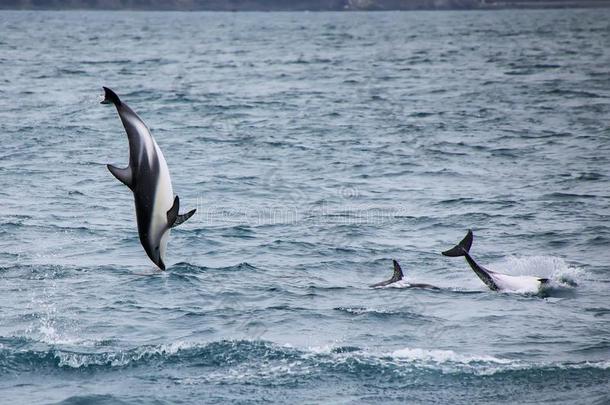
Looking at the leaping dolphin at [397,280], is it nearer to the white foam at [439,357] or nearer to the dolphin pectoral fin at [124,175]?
the white foam at [439,357]

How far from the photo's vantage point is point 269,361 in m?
17.1

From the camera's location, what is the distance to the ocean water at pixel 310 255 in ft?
54.6

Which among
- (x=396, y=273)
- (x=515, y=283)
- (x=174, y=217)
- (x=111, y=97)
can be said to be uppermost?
(x=111, y=97)

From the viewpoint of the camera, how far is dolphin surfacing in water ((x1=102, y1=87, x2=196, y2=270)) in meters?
14.0

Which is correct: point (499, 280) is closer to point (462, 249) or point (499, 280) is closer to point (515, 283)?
point (515, 283)

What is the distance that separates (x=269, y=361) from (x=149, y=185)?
4172 mm

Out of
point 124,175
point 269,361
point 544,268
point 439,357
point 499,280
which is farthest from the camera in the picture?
point 544,268

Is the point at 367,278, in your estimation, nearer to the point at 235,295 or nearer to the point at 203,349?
the point at 235,295

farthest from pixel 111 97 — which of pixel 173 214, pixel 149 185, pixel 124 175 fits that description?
pixel 173 214

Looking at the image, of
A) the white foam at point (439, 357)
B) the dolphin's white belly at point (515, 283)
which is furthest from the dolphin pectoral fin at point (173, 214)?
the dolphin's white belly at point (515, 283)

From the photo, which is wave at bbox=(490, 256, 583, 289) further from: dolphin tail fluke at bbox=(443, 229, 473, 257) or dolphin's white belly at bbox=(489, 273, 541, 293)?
dolphin tail fluke at bbox=(443, 229, 473, 257)

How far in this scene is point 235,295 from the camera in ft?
67.8

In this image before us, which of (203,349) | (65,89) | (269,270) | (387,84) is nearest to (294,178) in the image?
(269,270)

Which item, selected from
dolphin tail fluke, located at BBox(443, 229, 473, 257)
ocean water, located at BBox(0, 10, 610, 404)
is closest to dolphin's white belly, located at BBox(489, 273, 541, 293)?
ocean water, located at BBox(0, 10, 610, 404)
